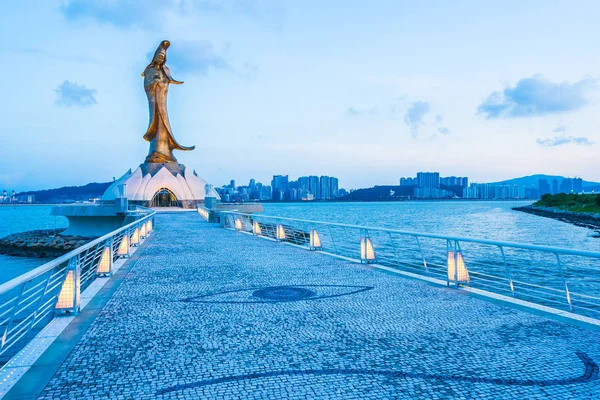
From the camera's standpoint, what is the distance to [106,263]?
9.27 m

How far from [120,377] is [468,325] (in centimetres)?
378

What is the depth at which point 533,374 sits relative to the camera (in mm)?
3982

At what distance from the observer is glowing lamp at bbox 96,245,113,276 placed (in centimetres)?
912

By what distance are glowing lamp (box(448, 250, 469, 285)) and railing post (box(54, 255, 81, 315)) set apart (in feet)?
18.7

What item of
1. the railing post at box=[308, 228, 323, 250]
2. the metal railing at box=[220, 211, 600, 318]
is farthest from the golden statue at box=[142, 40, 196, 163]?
the railing post at box=[308, 228, 323, 250]

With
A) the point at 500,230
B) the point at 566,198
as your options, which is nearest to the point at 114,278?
the point at 500,230

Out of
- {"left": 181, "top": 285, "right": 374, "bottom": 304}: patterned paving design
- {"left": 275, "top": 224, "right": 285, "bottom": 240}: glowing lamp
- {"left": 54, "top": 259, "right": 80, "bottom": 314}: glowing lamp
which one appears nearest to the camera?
{"left": 54, "top": 259, "right": 80, "bottom": 314}: glowing lamp

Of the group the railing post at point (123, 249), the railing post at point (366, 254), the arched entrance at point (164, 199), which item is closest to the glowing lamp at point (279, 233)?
the railing post at point (123, 249)

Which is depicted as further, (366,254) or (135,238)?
(135,238)

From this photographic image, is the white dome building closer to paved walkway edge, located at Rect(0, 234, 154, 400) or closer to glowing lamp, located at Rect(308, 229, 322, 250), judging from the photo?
glowing lamp, located at Rect(308, 229, 322, 250)

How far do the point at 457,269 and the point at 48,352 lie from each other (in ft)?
19.8

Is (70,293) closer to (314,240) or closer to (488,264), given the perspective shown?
(488,264)

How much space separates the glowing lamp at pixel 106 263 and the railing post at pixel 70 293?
2.88 metres

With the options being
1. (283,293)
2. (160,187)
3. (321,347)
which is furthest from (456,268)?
(160,187)
